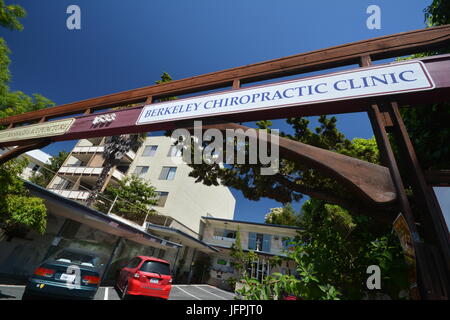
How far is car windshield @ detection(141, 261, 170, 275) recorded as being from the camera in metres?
7.29

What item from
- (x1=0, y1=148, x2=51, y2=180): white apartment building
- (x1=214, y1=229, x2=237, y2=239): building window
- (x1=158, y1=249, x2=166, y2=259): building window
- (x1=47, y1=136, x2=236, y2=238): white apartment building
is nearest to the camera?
(x1=158, y1=249, x2=166, y2=259): building window

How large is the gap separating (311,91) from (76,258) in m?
7.53

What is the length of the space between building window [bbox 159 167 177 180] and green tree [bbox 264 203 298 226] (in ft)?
59.3

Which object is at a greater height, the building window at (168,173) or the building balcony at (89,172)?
the building window at (168,173)

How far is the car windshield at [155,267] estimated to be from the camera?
23.9ft

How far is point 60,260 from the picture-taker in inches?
217

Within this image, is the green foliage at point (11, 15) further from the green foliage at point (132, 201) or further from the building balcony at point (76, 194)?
the building balcony at point (76, 194)

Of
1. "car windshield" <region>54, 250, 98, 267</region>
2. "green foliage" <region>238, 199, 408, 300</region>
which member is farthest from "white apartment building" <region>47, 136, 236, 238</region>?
"green foliage" <region>238, 199, 408, 300</region>

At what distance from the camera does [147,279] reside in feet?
23.2

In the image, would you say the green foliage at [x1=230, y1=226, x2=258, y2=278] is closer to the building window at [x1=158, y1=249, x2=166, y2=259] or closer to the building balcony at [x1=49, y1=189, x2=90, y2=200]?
the building window at [x1=158, y1=249, x2=166, y2=259]

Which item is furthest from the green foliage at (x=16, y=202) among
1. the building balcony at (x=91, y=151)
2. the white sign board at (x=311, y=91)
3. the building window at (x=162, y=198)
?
the building balcony at (x=91, y=151)

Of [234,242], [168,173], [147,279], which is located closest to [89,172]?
[168,173]

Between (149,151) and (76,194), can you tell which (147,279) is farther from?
(149,151)

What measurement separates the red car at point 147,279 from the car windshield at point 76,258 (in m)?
1.49
